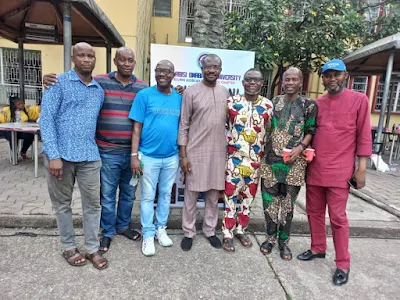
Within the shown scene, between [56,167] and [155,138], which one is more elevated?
[155,138]

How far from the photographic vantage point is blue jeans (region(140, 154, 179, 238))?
9.74ft

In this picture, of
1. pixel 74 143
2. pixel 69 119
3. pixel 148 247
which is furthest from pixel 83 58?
pixel 148 247

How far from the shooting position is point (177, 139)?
9.86 feet

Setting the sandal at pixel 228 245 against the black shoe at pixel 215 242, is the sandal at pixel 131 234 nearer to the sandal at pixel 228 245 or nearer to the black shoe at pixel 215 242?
the black shoe at pixel 215 242

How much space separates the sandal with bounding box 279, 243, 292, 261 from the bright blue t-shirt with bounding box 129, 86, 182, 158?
1.49 meters

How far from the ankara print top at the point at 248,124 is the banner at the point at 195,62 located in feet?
2.97

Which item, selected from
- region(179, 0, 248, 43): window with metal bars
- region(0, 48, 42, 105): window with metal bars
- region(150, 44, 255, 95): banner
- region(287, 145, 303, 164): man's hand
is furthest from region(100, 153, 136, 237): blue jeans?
region(179, 0, 248, 43): window with metal bars

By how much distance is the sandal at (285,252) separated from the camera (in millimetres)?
3043

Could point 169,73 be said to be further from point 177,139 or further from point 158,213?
point 158,213

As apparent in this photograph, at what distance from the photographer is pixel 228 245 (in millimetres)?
3145

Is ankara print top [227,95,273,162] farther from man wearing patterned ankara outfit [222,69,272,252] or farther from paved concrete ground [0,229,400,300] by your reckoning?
paved concrete ground [0,229,400,300]

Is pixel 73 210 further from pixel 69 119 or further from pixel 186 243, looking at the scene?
pixel 69 119

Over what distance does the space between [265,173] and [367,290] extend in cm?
132

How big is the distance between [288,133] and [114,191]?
5.92 ft
